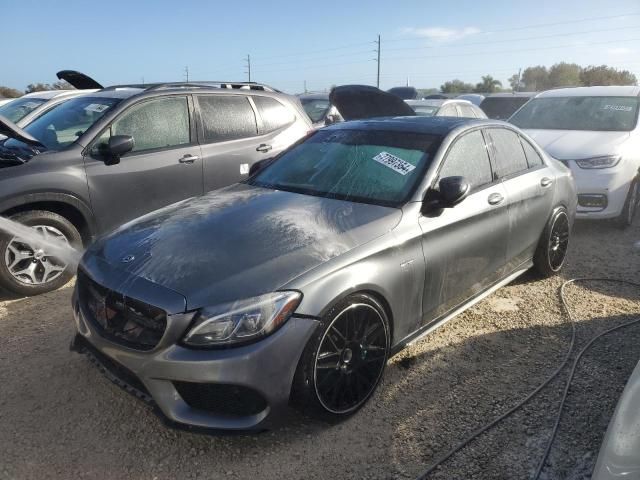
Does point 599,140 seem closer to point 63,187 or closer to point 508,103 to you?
point 63,187

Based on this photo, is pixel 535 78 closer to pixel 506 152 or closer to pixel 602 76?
pixel 602 76

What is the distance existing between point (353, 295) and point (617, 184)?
507 centimetres

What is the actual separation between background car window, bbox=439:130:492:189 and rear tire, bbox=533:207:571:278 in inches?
43.2

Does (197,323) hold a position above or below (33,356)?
above

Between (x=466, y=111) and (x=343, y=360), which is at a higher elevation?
(x=466, y=111)

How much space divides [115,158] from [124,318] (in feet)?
8.23

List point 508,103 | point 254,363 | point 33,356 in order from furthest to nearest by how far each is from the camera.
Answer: point 508,103, point 33,356, point 254,363

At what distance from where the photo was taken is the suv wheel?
412 centimetres

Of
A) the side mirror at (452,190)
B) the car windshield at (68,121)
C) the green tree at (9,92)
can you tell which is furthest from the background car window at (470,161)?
the green tree at (9,92)

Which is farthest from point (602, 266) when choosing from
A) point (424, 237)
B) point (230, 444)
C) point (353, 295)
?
point (230, 444)

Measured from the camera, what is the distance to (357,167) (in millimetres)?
3498

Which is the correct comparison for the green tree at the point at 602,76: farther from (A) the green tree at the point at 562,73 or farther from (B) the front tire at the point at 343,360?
(B) the front tire at the point at 343,360

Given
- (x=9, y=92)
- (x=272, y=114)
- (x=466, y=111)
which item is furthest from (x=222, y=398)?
(x=9, y=92)

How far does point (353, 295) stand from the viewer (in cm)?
264
